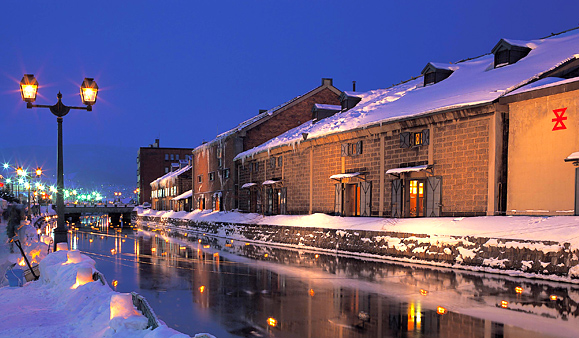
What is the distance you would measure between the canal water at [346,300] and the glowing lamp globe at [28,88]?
620 centimetres

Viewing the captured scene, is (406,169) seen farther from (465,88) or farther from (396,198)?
(465,88)

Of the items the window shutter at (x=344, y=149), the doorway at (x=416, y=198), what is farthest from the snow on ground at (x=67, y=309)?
the window shutter at (x=344, y=149)

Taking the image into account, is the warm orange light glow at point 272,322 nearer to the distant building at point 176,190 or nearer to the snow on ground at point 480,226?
the snow on ground at point 480,226

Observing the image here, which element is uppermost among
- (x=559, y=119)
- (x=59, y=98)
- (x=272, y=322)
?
(x=59, y=98)

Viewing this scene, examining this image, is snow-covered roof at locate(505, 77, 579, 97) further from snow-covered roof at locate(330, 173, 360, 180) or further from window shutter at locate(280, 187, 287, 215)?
window shutter at locate(280, 187, 287, 215)

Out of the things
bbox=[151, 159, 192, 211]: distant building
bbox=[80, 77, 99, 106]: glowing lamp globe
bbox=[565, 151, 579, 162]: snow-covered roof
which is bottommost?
bbox=[151, 159, 192, 211]: distant building

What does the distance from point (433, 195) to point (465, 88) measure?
5.01 m

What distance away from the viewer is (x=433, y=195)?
2084 cm

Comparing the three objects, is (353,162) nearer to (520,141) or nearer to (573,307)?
(520,141)

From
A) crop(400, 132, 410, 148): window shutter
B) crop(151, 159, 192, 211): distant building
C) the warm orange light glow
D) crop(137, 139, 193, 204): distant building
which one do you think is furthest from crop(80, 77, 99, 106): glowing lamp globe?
crop(137, 139, 193, 204): distant building

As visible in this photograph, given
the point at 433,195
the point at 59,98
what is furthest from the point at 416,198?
the point at 59,98

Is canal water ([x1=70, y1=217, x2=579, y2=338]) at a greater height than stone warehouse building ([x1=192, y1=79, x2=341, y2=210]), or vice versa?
stone warehouse building ([x1=192, y1=79, x2=341, y2=210])

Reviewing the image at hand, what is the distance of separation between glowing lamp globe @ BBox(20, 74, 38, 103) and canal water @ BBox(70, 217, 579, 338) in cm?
620

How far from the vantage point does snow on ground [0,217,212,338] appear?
695cm
